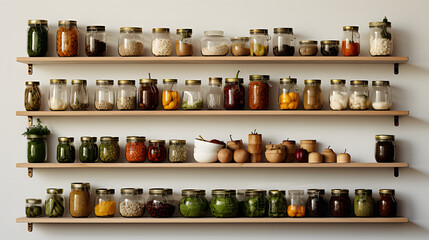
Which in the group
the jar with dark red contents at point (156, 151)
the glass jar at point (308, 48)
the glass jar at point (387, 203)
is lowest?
the glass jar at point (387, 203)

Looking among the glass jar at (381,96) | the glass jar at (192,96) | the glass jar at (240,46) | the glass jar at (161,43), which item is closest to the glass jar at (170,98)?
the glass jar at (192,96)

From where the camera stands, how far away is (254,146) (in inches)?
142

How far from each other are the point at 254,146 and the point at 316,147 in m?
0.39

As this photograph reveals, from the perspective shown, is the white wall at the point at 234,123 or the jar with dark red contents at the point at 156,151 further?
the white wall at the point at 234,123

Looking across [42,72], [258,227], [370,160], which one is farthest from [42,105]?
[370,160]

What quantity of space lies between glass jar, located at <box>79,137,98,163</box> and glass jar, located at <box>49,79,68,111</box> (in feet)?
0.74

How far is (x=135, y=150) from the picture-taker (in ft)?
11.8

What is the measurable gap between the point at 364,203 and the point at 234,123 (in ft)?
2.89

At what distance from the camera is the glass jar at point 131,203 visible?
141 inches

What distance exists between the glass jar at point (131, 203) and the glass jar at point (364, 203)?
1.23 meters

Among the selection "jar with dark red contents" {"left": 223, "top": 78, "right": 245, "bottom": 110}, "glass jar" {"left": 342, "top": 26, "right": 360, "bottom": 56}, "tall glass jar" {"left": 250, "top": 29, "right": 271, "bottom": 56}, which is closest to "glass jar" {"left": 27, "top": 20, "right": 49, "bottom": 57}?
"jar with dark red contents" {"left": 223, "top": 78, "right": 245, "bottom": 110}

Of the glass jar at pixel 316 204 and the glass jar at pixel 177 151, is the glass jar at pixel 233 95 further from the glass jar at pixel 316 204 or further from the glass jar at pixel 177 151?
the glass jar at pixel 316 204

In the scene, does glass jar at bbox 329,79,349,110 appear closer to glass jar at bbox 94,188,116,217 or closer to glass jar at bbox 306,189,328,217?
glass jar at bbox 306,189,328,217

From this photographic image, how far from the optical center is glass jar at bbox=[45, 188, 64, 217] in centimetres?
360
